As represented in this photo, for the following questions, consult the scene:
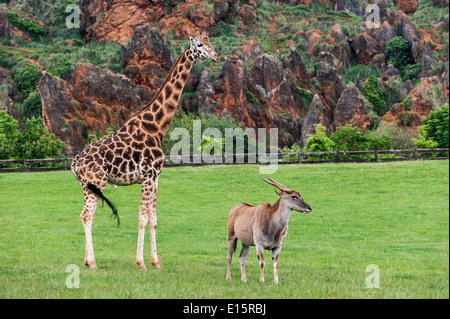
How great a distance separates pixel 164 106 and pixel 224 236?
7291 millimetres

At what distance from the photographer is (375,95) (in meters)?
112

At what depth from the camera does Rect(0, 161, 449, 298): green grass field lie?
1009 centimetres

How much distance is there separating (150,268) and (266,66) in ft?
270

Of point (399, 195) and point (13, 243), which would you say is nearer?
point (13, 243)

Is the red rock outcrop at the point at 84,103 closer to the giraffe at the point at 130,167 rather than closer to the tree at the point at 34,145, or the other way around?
the tree at the point at 34,145

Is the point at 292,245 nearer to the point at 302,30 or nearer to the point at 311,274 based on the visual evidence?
the point at 311,274

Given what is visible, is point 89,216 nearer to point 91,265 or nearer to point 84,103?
point 91,265

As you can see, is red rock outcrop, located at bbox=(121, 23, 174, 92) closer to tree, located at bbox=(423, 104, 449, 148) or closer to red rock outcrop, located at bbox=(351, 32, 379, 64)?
tree, located at bbox=(423, 104, 449, 148)

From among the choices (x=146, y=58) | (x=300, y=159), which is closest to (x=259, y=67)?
(x=146, y=58)

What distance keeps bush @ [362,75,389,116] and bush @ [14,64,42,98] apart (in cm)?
6153

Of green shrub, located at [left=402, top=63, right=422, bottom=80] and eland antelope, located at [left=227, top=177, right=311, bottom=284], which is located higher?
green shrub, located at [left=402, top=63, right=422, bottom=80]

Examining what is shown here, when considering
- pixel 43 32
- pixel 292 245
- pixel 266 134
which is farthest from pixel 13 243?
pixel 43 32

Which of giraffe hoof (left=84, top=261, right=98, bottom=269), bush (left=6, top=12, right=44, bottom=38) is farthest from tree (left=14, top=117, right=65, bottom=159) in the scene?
bush (left=6, top=12, right=44, bottom=38)

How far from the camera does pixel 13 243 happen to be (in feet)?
58.6
